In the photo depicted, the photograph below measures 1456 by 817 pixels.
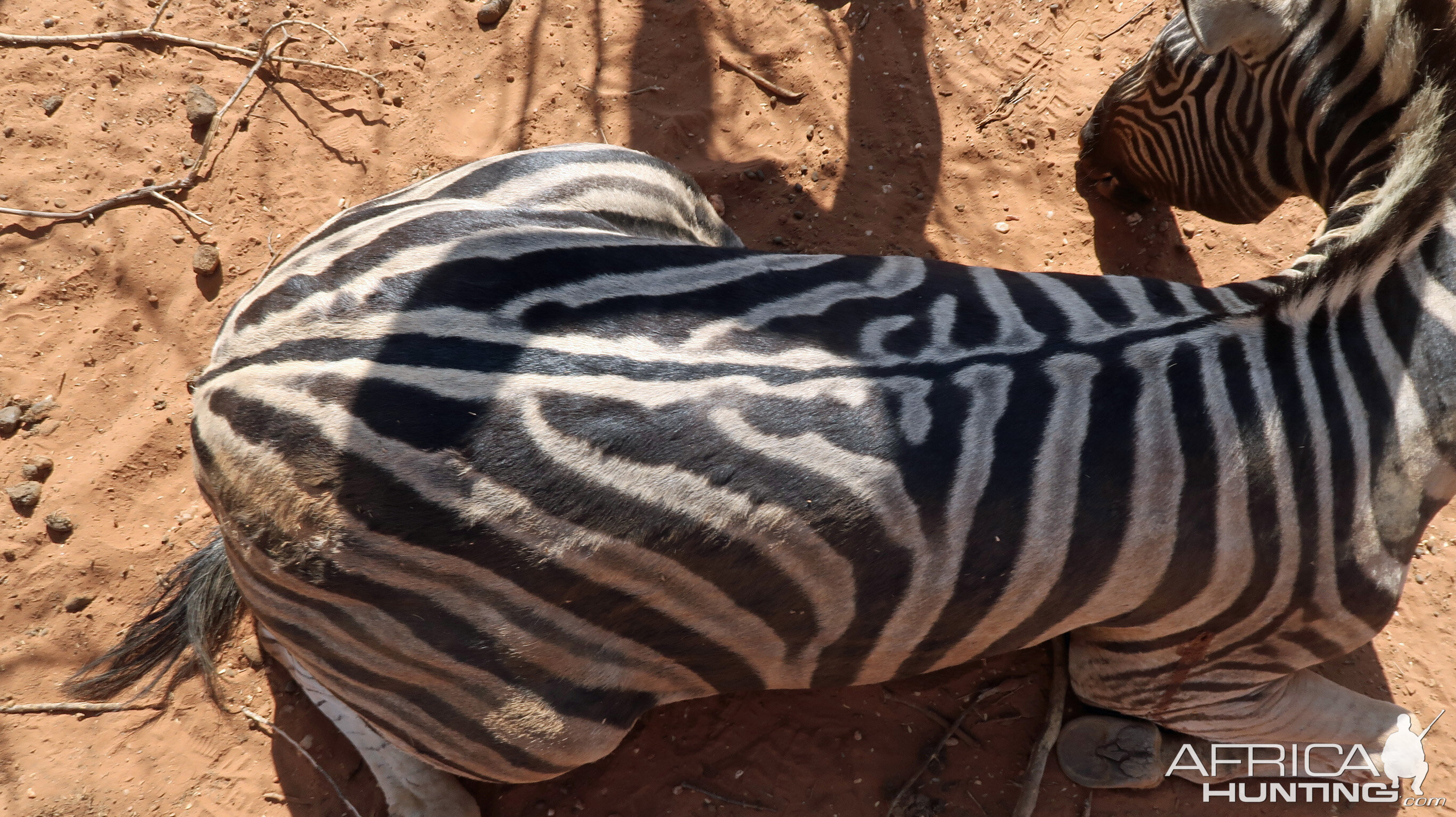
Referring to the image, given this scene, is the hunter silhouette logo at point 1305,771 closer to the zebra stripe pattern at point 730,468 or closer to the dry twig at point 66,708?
the zebra stripe pattern at point 730,468

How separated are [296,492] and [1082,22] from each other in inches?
165

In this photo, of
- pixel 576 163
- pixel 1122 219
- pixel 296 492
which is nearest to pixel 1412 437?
pixel 1122 219

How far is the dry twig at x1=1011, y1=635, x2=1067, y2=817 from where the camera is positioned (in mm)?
2830

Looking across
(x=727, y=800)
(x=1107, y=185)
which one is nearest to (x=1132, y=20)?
(x=1107, y=185)

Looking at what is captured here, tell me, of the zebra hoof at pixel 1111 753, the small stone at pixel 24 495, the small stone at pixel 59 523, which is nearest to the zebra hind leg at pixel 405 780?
the small stone at pixel 59 523

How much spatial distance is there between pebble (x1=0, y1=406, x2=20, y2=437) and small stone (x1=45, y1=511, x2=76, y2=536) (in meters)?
0.42

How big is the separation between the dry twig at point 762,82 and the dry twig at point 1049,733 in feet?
9.03

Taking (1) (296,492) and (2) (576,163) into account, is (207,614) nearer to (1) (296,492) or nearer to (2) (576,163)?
(1) (296,492)

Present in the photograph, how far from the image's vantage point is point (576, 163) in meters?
2.61

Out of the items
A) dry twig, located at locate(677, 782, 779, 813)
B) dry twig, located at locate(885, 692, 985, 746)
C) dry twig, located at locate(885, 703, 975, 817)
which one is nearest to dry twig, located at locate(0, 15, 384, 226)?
dry twig, located at locate(677, 782, 779, 813)

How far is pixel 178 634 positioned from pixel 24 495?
2.96 ft

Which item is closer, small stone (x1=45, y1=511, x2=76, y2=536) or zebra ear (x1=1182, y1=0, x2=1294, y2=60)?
zebra ear (x1=1182, y1=0, x2=1294, y2=60)

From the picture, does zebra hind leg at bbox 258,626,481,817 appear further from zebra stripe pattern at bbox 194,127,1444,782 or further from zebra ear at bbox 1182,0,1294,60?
zebra ear at bbox 1182,0,1294,60

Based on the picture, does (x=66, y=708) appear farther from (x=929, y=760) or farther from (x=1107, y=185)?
(x=1107, y=185)
